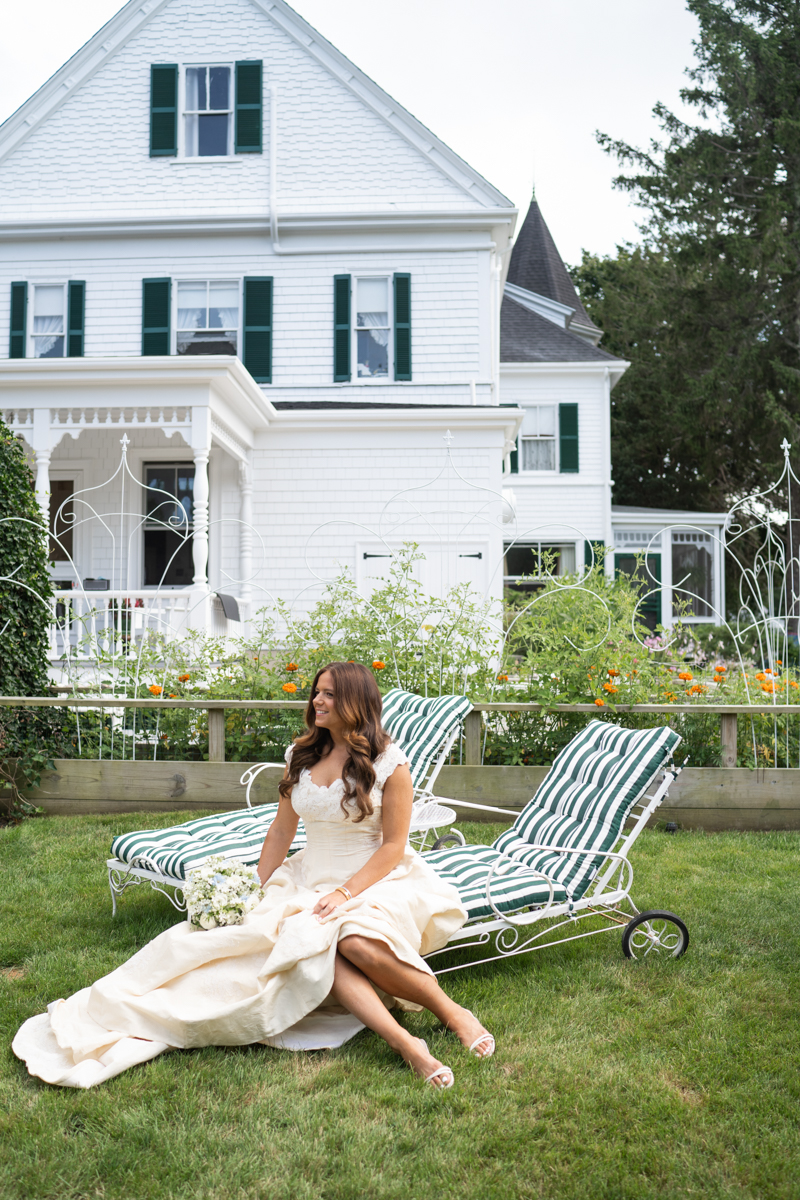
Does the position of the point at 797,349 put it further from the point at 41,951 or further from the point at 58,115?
the point at 41,951

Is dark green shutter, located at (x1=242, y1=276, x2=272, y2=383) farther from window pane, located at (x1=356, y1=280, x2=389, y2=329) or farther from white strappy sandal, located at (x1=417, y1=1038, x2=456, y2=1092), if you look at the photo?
white strappy sandal, located at (x1=417, y1=1038, x2=456, y2=1092)

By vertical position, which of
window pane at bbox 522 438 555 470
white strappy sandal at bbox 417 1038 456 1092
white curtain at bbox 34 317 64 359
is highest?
white curtain at bbox 34 317 64 359

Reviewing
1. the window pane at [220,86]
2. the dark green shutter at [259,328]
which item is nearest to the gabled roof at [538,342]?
the dark green shutter at [259,328]

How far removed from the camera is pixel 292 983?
303 centimetres

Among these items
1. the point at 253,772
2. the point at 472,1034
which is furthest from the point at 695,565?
the point at 472,1034

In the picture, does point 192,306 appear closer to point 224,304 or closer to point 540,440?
point 224,304

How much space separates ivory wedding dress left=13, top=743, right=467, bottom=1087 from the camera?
2.95m

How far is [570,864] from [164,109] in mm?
13668

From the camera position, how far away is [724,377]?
20.9 m

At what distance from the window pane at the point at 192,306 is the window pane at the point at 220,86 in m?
2.69

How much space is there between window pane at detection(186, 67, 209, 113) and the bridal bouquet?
13.7 m

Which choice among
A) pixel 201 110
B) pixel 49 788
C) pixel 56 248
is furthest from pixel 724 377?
pixel 49 788

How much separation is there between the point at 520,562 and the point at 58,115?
437 inches

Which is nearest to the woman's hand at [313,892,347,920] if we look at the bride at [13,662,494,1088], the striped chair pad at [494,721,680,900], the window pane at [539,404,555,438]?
the bride at [13,662,494,1088]
